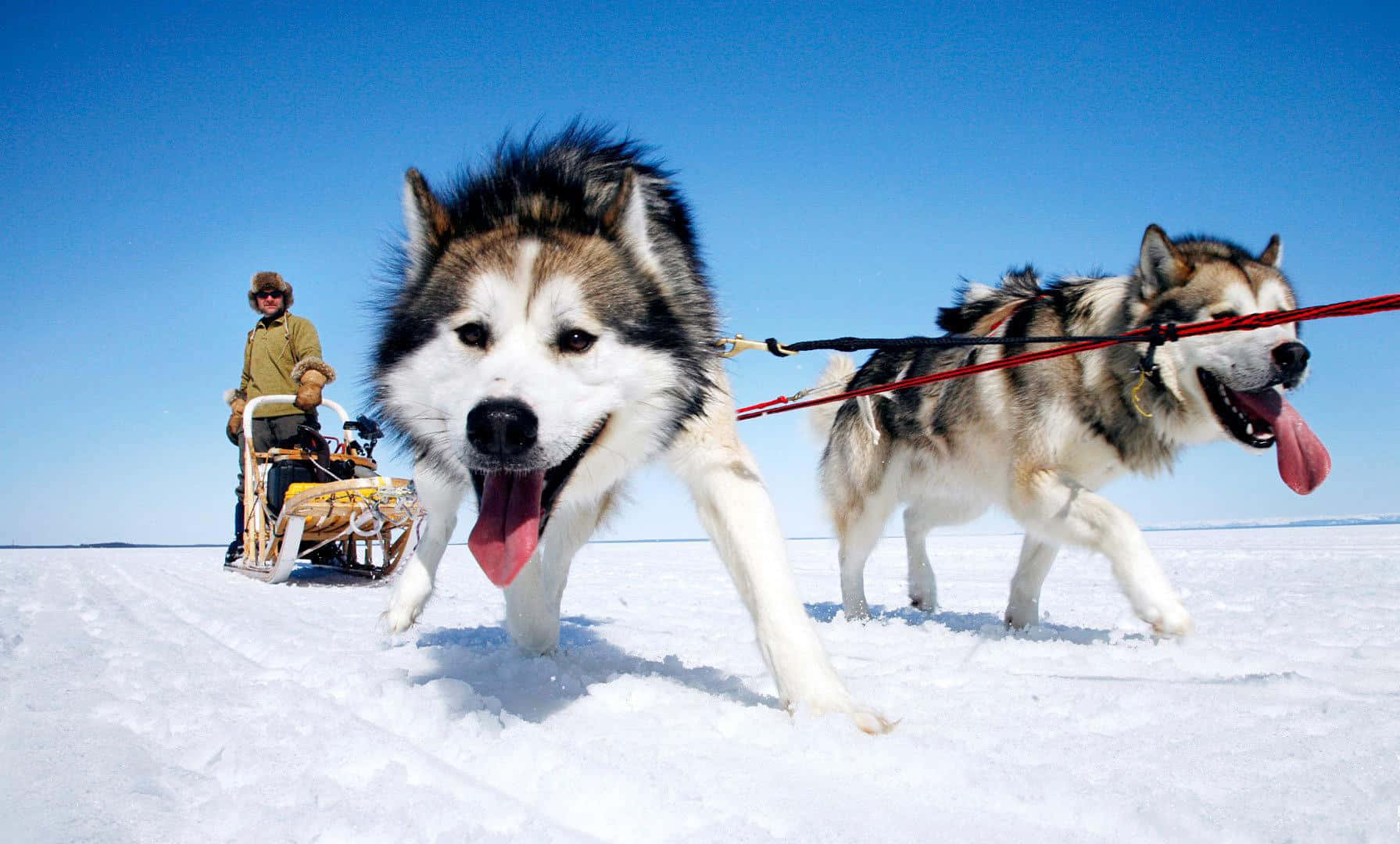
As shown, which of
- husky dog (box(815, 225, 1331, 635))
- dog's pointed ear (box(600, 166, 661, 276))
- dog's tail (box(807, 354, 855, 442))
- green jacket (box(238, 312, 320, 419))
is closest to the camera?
dog's pointed ear (box(600, 166, 661, 276))

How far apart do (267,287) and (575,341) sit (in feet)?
15.8

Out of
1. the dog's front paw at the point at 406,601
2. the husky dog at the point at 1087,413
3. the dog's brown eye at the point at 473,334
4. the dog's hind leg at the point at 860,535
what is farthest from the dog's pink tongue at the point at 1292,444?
the dog's front paw at the point at 406,601

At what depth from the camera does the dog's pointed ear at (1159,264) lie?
265 cm

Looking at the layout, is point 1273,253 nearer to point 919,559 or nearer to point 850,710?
point 919,559

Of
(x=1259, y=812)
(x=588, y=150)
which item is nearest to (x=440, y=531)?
(x=588, y=150)

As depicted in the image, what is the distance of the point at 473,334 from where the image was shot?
158 centimetres

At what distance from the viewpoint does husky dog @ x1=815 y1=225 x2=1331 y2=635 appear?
2.33 metres

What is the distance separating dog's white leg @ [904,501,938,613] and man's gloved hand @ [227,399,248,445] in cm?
470

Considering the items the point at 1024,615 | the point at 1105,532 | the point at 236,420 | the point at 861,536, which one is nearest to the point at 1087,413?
the point at 1105,532

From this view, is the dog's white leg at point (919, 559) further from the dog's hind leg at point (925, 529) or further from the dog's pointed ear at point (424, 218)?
the dog's pointed ear at point (424, 218)

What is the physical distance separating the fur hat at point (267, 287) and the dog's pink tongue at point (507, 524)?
475cm

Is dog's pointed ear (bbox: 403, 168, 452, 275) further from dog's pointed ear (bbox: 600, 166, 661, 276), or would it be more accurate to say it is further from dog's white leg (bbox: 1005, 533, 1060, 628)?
dog's white leg (bbox: 1005, 533, 1060, 628)

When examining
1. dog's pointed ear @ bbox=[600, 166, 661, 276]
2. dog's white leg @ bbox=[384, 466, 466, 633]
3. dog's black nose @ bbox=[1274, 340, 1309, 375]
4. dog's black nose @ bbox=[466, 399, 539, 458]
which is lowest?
dog's white leg @ bbox=[384, 466, 466, 633]

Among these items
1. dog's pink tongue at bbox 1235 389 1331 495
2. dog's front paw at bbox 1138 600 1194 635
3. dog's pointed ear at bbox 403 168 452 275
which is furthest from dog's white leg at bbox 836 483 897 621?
dog's pointed ear at bbox 403 168 452 275
